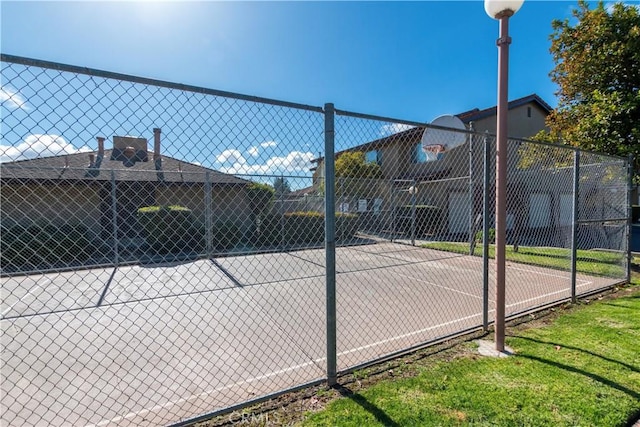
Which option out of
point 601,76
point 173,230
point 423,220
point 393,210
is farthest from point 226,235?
point 601,76

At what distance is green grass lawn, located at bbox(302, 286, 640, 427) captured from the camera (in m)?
2.24

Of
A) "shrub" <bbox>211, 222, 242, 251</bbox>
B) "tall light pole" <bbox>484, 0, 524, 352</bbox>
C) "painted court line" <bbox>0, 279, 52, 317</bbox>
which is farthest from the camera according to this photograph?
"shrub" <bbox>211, 222, 242, 251</bbox>

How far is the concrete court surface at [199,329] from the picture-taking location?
9.03 feet

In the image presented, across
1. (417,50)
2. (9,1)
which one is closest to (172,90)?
(9,1)

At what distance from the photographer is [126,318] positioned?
466 cm

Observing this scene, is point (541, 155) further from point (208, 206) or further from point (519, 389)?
point (208, 206)

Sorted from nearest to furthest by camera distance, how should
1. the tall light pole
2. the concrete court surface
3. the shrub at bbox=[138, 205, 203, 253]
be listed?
the concrete court surface
the tall light pole
the shrub at bbox=[138, 205, 203, 253]

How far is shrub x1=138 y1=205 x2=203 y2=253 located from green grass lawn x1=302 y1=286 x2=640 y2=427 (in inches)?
335

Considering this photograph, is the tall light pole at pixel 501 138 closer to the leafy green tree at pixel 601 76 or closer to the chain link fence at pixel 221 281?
the chain link fence at pixel 221 281

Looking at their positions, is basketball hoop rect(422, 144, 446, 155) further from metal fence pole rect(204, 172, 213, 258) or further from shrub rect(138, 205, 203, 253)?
shrub rect(138, 205, 203, 253)

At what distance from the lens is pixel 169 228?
33.7ft

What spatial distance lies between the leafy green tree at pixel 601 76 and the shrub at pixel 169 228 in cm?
1086

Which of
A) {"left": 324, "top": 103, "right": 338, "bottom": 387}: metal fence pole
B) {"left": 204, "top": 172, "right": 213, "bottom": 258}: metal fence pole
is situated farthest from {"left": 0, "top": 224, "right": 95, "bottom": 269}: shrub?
{"left": 324, "top": 103, "right": 338, "bottom": 387}: metal fence pole

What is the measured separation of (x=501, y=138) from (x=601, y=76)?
7511 millimetres
